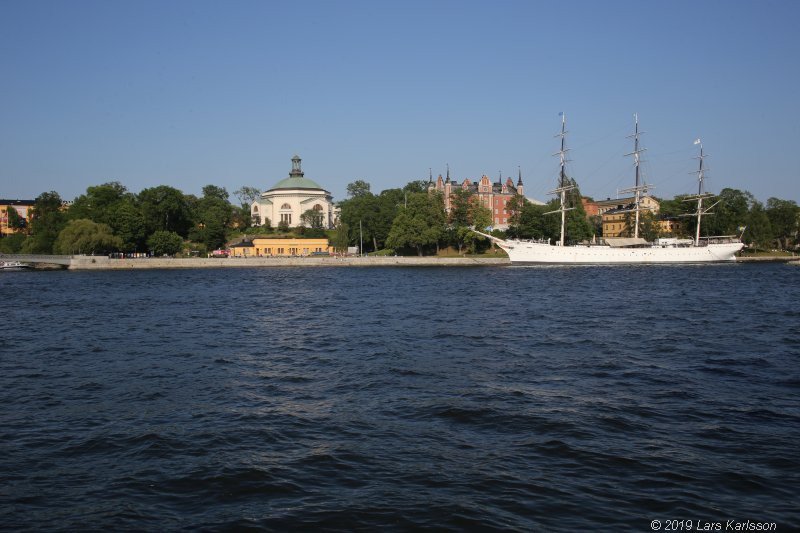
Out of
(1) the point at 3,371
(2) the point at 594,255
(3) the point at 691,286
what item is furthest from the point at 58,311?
(2) the point at 594,255

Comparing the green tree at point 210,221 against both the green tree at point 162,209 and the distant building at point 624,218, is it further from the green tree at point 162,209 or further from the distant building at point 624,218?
the distant building at point 624,218

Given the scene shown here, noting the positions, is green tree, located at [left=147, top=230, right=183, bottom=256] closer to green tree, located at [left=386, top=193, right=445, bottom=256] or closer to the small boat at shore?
the small boat at shore

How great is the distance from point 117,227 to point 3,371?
301 feet

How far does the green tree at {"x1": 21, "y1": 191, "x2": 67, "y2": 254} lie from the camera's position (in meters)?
109

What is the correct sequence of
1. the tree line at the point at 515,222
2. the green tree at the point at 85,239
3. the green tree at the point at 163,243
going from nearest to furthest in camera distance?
the green tree at the point at 85,239 → the green tree at the point at 163,243 → the tree line at the point at 515,222

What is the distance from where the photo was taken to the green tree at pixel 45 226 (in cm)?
10875

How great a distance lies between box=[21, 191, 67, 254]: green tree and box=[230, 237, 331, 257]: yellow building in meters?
30.1

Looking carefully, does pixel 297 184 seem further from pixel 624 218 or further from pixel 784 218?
pixel 784 218

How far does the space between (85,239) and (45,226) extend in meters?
24.3

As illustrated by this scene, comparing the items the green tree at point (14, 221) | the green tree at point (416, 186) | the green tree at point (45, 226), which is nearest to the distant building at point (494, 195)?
the green tree at point (416, 186)

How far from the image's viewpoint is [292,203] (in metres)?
160

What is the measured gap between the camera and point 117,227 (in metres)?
104

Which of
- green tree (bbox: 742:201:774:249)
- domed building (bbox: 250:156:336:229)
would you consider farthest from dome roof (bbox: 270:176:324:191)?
green tree (bbox: 742:201:774:249)

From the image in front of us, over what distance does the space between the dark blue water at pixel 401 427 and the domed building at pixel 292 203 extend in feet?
427
